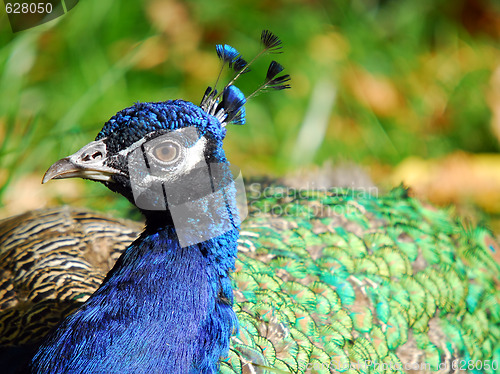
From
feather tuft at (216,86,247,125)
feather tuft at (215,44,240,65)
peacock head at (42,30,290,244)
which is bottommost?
peacock head at (42,30,290,244)

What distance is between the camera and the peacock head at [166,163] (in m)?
1.19

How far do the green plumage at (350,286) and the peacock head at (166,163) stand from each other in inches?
11.4

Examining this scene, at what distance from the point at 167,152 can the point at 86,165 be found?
15 cm

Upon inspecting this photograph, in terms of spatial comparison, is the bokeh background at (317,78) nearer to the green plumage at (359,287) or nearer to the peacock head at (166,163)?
the green plumage at (359,287)

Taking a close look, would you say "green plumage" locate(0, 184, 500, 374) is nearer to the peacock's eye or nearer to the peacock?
the peacock

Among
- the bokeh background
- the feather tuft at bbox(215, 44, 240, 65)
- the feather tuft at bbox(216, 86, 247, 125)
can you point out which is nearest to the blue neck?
the feather tuft at bbox(216, 86, 247, 125)

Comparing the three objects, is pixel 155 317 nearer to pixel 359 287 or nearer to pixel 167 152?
pixel 167 152

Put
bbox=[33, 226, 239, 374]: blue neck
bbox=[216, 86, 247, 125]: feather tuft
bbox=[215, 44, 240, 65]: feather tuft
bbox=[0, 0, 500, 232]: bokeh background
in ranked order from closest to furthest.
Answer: bbox=[33, 226, 239, 374]: blue neck, bbox=[216, 86, 247, 125]: feather tuft, bbox=[215, 44, 240, 65]: feather tuft, bbox=[0, 0, 500, 232]: bokeh background

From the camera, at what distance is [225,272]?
4.13ft

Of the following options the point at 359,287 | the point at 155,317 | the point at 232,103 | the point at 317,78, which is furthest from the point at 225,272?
the point at 317,78

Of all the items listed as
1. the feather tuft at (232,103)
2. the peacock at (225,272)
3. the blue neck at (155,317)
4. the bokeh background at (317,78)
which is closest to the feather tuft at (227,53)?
the peacock at (225,272)

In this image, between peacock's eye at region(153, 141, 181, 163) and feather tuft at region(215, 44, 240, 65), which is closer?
peacock's eye at region(153, 141, 181, 163)

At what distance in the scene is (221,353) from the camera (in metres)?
1.22

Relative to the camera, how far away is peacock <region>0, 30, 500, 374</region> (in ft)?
3.89
